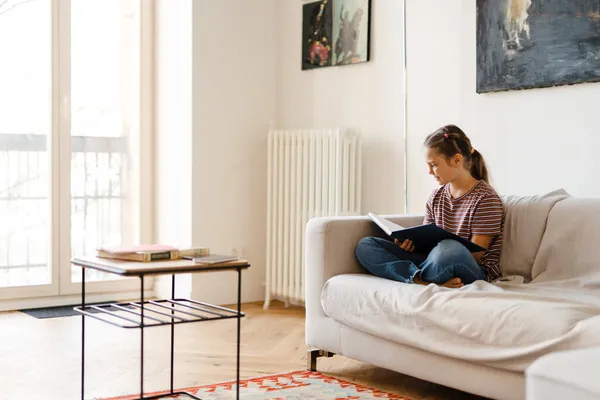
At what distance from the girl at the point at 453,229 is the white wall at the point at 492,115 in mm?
411

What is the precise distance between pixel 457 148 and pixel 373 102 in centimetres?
124

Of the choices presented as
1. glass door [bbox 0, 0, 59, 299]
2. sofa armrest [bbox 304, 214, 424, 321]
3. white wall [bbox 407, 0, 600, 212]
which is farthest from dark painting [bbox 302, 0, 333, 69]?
sofa armrest [bbox 304, 214, 424, 321]

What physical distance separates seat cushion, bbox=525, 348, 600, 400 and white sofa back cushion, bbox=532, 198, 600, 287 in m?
1.24

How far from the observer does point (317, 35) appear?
4629 mm

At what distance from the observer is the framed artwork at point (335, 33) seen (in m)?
4.37

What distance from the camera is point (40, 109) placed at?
464 cm

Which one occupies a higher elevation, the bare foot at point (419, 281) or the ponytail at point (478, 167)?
the ponytail at point (478, 167)

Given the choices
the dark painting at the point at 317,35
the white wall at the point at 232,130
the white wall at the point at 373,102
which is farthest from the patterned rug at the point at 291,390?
the dark painting at the point at 317,35

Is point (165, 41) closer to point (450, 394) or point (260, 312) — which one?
point (260, 312)

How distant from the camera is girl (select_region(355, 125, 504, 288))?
113 inches

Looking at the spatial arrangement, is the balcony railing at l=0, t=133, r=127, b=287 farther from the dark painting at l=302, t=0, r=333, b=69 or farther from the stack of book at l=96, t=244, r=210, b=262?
the stack of book at l=96, t=244, r=210, b=262

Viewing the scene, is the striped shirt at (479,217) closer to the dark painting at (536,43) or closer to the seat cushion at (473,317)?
the seat cushion at (473,317)

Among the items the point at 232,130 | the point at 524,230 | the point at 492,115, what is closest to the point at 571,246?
the point at 524,230

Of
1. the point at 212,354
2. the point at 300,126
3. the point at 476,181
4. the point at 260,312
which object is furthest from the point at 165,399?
the point at 300,126
